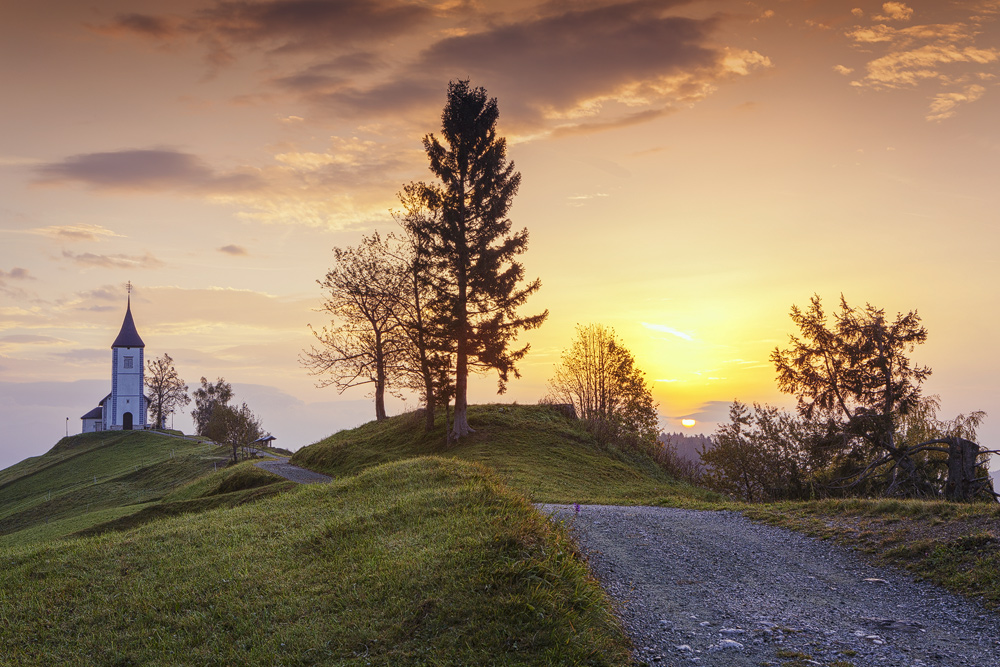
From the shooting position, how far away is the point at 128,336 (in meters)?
84.8

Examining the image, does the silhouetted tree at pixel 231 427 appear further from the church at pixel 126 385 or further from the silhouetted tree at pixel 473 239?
the church at pixel 126 385

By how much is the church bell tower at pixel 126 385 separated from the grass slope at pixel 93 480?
28.8ft

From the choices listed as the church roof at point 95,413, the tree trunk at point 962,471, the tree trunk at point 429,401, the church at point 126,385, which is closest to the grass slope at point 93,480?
the church at point 126,385

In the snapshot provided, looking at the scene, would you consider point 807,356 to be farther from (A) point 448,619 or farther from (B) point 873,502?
(A) point 448,619

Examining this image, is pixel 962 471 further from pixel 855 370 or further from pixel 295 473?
pixel 295 473

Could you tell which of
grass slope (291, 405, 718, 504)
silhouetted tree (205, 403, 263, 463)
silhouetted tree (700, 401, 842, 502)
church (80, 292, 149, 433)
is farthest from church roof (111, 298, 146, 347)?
silhouetted tree (700, 401, 842, 502)

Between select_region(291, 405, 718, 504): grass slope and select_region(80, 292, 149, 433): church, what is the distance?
5993cm

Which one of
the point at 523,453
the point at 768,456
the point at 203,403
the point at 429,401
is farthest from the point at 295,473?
the point at 203,403

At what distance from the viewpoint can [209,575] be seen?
9.94 metres

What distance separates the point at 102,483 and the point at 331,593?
42.5 metres

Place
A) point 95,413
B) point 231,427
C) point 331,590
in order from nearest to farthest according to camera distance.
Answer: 1. point 331,590
2. point 231,427
3. point 95,413

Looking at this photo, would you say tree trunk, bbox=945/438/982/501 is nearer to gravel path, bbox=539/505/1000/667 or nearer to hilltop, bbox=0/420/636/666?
gravel path, bbox=539/505/1000/667

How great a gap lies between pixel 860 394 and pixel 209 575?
25.7 m

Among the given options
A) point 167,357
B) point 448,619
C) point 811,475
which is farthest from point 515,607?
point 167,357
